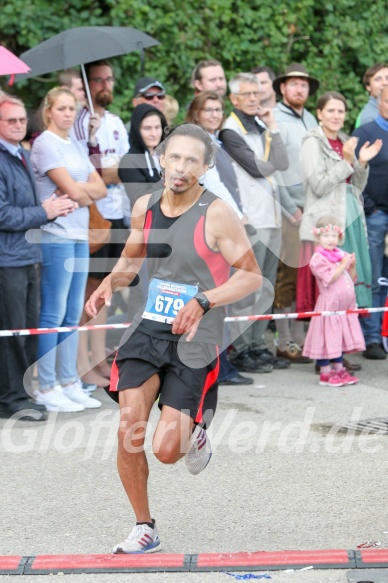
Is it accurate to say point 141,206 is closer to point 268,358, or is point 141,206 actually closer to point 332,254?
point 332,254

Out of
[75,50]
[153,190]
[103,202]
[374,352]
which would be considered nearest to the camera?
[153,190]

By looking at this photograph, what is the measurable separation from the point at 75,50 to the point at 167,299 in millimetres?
4182

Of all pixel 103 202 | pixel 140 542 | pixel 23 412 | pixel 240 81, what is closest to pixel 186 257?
pixel 140 542

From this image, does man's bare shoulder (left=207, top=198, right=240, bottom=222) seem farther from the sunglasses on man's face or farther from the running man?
the sunglasses on man's face

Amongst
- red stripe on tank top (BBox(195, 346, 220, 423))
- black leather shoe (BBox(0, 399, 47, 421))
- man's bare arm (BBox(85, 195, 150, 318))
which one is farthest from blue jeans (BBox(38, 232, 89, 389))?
red stripe on tank top (BBox(195, 346, 220, 423))

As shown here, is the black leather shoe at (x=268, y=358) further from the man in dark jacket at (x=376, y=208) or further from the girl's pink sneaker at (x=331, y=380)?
the man in dark jacket at (x=376, y=208)

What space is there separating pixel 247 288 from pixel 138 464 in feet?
3.05

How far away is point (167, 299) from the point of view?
5.55 m

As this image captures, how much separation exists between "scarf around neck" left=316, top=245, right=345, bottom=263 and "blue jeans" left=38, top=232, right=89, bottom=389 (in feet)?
6.17

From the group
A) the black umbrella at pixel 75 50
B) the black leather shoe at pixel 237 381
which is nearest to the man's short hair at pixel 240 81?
the black umbrella at pixel 75 50

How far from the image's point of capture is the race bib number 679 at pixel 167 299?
552 centimetres

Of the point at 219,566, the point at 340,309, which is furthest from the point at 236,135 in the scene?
the point at 219,566

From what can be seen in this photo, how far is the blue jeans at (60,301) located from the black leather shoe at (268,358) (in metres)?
1.76

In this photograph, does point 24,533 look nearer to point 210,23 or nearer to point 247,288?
point 247,288
